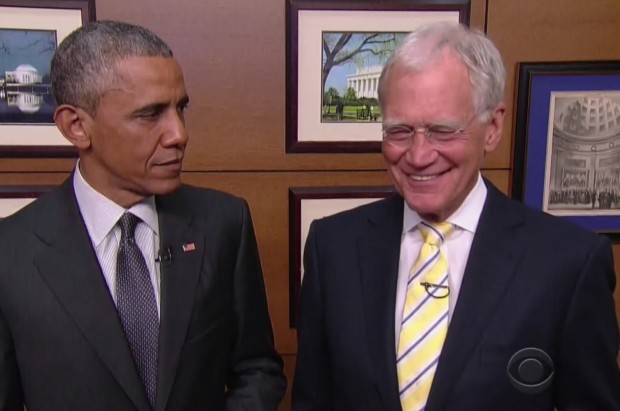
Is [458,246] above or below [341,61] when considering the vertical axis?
below

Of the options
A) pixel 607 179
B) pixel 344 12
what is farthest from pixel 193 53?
pixel 607 179

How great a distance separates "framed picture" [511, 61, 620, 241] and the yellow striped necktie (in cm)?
93

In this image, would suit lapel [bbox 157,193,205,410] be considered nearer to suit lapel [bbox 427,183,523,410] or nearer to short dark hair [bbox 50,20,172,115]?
short dark hair [bbox 50,20,172,115]

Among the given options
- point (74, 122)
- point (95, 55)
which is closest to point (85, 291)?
point (74, 122)

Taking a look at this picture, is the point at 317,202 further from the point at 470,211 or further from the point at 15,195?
the point at 15,195

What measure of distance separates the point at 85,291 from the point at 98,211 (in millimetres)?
172

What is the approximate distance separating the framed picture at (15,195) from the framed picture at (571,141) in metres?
1.58

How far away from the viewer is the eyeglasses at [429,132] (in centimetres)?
106

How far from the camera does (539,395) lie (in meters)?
1.11

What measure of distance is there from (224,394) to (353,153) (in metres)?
0.89

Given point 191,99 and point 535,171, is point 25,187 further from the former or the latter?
point 535,171

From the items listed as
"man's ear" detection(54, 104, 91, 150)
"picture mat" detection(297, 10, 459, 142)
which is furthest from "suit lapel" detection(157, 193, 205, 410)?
"picture mat" detection(297, 10, 459, 142)

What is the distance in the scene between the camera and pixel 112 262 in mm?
1210

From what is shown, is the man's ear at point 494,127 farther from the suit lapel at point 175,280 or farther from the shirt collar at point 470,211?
the suit lapel at point 175,280
